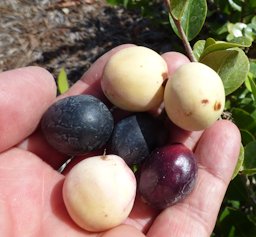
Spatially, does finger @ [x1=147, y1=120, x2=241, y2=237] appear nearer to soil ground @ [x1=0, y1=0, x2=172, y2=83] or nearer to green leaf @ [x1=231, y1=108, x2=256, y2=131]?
green leaf @ [x1=231, y1=108, x2=256, y2=131]

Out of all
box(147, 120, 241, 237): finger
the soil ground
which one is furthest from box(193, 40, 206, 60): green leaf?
the soil ground

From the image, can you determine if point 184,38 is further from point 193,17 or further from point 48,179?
point 48,179

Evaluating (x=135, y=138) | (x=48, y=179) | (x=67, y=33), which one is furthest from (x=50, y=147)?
(x=67, y=33)

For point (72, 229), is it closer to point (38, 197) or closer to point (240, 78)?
point (38, 197)

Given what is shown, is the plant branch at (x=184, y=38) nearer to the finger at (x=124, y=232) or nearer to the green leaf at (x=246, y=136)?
the green leaf at (x=246, y=136)

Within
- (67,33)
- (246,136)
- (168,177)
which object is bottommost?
(67,33)
